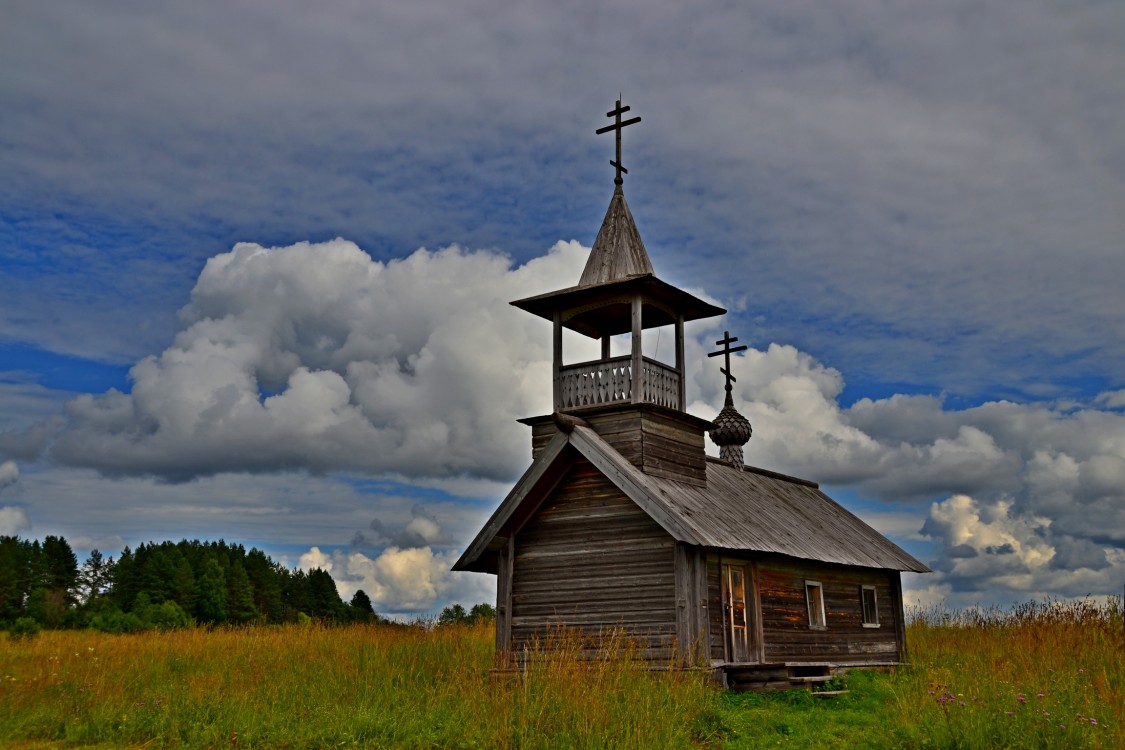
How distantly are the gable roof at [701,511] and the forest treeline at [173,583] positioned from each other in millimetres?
28216

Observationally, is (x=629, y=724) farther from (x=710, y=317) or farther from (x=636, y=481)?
(x=710, y=317)

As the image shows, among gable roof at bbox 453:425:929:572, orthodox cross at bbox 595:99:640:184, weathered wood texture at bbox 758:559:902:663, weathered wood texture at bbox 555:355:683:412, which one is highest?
orthodox cross at bbox 595:99:640:184

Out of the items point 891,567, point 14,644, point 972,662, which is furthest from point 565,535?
point 14,644

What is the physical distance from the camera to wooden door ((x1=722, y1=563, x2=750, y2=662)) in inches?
797

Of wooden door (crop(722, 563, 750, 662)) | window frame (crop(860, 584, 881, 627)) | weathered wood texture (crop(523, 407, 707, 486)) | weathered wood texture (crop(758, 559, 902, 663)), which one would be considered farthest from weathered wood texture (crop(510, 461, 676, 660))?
window frame (crop(860, 584, 881, 627))

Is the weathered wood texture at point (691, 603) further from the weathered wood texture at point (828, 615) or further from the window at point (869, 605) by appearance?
the window at point (869, 605)

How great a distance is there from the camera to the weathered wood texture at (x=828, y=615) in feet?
71.4

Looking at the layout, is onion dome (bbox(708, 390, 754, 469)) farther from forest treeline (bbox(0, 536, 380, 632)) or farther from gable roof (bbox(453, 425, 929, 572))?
forest treeline (bbox(0, 536, 380, 632))

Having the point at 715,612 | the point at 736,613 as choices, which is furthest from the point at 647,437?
the point at 736,613

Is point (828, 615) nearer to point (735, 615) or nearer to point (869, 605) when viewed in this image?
point (869, 605)

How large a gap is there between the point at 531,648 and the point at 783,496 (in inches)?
377

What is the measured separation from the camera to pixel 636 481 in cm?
1961

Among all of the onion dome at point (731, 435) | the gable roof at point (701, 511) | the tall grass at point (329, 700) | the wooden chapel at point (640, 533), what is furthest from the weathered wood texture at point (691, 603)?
the onion dome at point (731, 435)

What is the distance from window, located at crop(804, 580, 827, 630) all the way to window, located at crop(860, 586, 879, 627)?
2.68 m
